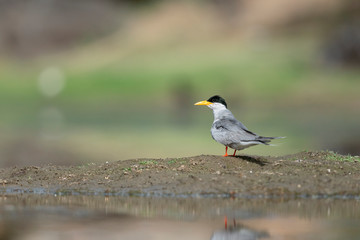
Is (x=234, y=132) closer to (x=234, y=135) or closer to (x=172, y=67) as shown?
(x=234, y=135)

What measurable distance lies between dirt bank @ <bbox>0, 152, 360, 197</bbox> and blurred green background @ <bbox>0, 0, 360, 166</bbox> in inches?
462

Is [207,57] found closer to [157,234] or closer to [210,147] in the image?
[210,147]

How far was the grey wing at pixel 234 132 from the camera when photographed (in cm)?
1109

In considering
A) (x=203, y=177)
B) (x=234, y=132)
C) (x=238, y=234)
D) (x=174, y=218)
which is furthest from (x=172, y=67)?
(x=238, y=234)

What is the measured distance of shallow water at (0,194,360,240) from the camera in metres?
7.83

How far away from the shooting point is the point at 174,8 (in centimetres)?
6253

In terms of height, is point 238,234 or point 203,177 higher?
point 203,177

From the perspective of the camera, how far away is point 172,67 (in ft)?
173

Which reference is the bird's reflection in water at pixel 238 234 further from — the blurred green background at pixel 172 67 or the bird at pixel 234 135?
the blurred green background at pixel 172 67

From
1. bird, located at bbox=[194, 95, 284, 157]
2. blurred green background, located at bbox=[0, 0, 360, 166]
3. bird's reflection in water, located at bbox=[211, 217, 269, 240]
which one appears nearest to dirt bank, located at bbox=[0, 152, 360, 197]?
bird, located at bbox=[194, 95, 284, 157]

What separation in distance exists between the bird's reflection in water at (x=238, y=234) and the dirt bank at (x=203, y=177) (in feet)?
6.34

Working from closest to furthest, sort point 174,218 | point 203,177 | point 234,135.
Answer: point 174,218
point 203,177
point 234,135

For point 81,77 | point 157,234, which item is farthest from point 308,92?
point 157,234

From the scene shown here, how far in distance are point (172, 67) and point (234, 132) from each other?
1645 inches
